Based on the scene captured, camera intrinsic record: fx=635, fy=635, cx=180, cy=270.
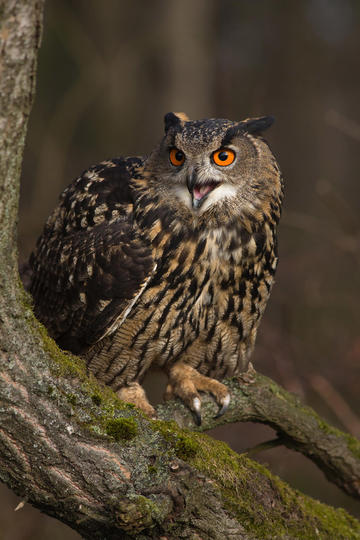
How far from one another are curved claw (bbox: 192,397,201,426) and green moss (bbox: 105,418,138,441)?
810 mm

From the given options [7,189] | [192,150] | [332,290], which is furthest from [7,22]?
[332,290]

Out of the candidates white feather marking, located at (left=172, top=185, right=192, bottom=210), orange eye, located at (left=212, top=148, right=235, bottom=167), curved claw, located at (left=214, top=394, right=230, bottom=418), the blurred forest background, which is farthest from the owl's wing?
the blurred forest background

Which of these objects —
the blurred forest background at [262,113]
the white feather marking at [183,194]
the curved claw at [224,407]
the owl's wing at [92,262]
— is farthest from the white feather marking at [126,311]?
the blurred forest background at [262,113]

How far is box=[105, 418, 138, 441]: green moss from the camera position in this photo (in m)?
1.81

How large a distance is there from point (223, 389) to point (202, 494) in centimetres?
85

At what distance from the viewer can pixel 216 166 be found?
249cm

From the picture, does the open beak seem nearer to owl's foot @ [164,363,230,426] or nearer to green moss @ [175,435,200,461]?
owl's foot @ [164,363,230,426]

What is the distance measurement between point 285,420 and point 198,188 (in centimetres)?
108

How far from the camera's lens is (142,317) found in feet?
8.54

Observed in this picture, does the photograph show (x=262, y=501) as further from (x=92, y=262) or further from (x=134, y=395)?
(x=92, y=262)

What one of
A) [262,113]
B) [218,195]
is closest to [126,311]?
[218,195]

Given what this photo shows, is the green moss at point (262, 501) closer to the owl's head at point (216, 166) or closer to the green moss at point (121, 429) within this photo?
the green moss at point (121, 429)

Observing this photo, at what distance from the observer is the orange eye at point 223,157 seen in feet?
8.15

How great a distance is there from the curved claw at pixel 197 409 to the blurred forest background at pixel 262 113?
3.06 ft
